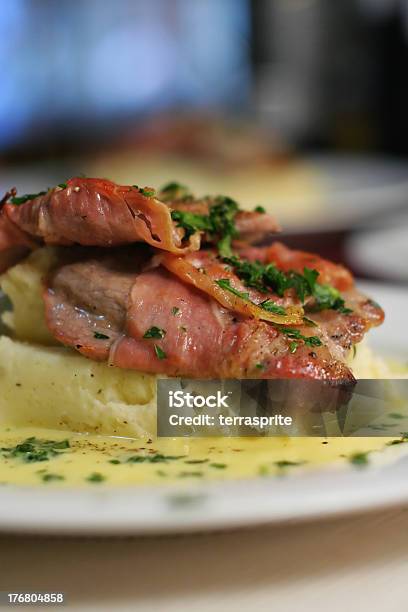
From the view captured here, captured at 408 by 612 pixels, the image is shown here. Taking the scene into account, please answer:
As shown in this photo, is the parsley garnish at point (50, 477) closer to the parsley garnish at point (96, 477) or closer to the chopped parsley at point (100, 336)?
the parsley garnish at point (96, 477)

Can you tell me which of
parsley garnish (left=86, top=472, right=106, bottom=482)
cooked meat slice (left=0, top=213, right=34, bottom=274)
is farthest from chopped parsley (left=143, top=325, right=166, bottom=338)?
cooked meat slice (left=0, top=213, right=34, bottom=274)

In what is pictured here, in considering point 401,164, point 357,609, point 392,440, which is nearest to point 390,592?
point 357,609

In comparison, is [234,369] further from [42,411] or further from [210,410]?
[42,411]

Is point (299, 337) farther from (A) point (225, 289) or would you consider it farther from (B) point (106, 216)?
(B) point (106, 216)

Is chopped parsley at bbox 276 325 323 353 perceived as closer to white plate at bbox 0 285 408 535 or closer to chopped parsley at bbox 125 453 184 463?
chopped parsley at bbox 125 453 184 463

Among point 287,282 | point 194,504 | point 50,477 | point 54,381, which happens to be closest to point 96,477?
point 50,477
